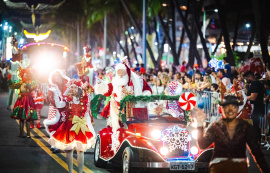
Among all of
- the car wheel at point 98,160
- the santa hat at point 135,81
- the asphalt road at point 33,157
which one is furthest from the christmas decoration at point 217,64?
the car wheel at point 98,160

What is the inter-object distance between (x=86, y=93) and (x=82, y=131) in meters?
0.79

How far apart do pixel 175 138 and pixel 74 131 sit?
5.87ft

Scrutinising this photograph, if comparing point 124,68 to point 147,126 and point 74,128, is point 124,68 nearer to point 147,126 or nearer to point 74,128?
point 147,126

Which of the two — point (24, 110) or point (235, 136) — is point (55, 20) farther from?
point (235, 136)

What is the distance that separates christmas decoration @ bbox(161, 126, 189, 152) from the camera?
9312 mm

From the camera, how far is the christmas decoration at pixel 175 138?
367 inches

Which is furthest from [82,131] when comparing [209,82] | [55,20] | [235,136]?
[55,20]

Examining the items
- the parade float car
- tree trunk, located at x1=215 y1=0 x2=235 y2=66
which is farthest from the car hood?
tree trunk, located at x1=215 y1=0 x2=235 y2=66

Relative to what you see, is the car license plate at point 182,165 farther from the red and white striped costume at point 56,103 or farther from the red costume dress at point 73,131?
the red and white striped costume at point 56,103

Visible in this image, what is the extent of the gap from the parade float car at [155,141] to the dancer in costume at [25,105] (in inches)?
203

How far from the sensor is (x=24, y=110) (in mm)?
14992

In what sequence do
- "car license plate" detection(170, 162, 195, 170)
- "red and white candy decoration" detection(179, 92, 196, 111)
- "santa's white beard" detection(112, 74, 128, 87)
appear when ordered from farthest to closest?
"santa's white beard" detection(112, 74, 128, 87), "red and white candy decoration" detection(179, 92, 196, 111), "car license plate" detection(170, 162, 195, 170)

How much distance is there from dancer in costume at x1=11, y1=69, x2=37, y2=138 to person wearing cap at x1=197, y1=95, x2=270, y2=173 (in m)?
9.35

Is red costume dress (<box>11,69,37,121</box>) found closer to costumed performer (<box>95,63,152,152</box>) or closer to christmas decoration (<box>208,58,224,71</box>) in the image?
costumed performer (<box>95,63,152,152</box>)
